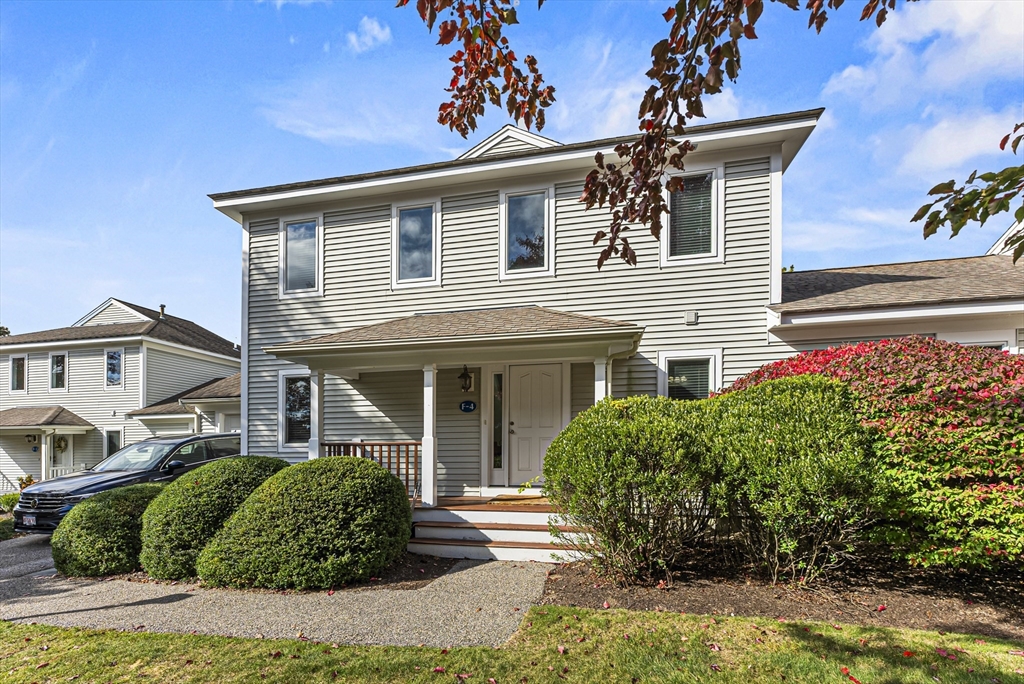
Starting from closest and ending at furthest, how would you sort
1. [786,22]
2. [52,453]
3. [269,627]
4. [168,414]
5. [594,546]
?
[786,22] → [269,627] → [594,546] → [168,414] → [52,453]

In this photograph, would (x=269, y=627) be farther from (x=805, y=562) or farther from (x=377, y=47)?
(x=377, y=47)

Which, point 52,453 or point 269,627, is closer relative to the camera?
point 269,627

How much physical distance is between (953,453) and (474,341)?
547 cm

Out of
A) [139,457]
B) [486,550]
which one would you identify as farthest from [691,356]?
[139,457]

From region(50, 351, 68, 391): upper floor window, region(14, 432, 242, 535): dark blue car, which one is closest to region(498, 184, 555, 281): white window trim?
region(14, 432, 242, 535): dark blue car

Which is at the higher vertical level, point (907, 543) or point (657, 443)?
point (657, 443)

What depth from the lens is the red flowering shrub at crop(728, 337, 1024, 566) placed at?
4.68 metres

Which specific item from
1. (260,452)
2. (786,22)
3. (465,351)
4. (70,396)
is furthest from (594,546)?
(70,396)

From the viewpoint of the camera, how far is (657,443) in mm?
5285

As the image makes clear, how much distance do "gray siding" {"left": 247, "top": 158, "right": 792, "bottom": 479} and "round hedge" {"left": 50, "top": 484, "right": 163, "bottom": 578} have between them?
3.24 meters

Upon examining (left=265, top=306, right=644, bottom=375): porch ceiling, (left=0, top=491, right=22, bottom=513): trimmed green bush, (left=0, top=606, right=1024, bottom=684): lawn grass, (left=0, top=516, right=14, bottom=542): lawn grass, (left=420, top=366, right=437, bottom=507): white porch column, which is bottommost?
(left=0, top=491, right=22, bottom=513): trimmed green bush

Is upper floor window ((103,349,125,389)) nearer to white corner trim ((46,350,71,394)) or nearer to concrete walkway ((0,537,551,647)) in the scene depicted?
white corner trim ((46,350,71,394))

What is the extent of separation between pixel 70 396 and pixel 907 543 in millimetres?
25420

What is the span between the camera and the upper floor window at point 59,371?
2025 cm
